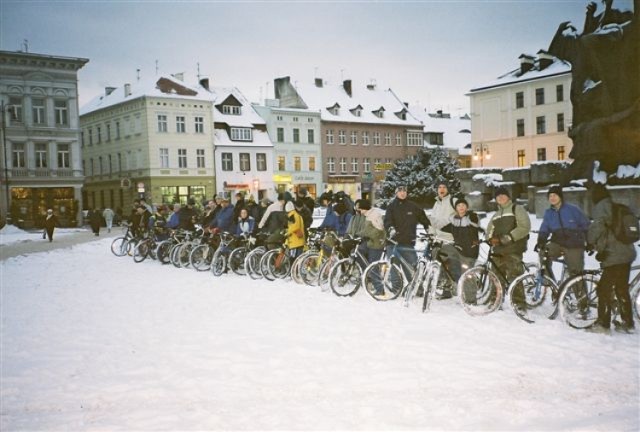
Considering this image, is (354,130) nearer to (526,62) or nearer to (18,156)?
(526,62)

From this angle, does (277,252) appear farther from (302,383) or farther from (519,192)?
(519,192)

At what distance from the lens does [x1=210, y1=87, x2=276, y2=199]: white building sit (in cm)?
5494

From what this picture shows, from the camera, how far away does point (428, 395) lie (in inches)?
215

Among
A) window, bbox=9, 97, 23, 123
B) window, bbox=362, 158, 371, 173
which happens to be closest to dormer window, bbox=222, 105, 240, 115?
window, bbox=362, 158, 371, 173

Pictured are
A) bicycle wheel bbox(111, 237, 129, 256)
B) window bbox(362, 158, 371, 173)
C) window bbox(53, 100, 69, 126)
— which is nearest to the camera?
bicycle wheel bbox(111, 237, 129, 256)

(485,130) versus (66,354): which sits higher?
(485,130)

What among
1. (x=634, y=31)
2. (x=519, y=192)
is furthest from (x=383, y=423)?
(x=519, y=192)

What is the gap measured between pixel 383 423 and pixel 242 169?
170ft

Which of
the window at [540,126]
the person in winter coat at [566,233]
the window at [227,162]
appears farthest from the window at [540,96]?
the person in winter coat at [566,233]

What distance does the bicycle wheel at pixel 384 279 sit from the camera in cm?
990

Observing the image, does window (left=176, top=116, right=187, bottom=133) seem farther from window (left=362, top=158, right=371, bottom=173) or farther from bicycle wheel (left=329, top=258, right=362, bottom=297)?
bicycle wheel (left=329, top=258, right=362, bottom=297)

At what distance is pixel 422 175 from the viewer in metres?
41.2

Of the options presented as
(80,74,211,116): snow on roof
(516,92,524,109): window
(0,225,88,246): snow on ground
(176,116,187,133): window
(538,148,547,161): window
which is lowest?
(0,225,88,246): snow on ground

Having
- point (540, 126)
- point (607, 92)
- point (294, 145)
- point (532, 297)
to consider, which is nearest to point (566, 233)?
point (532, 297)
